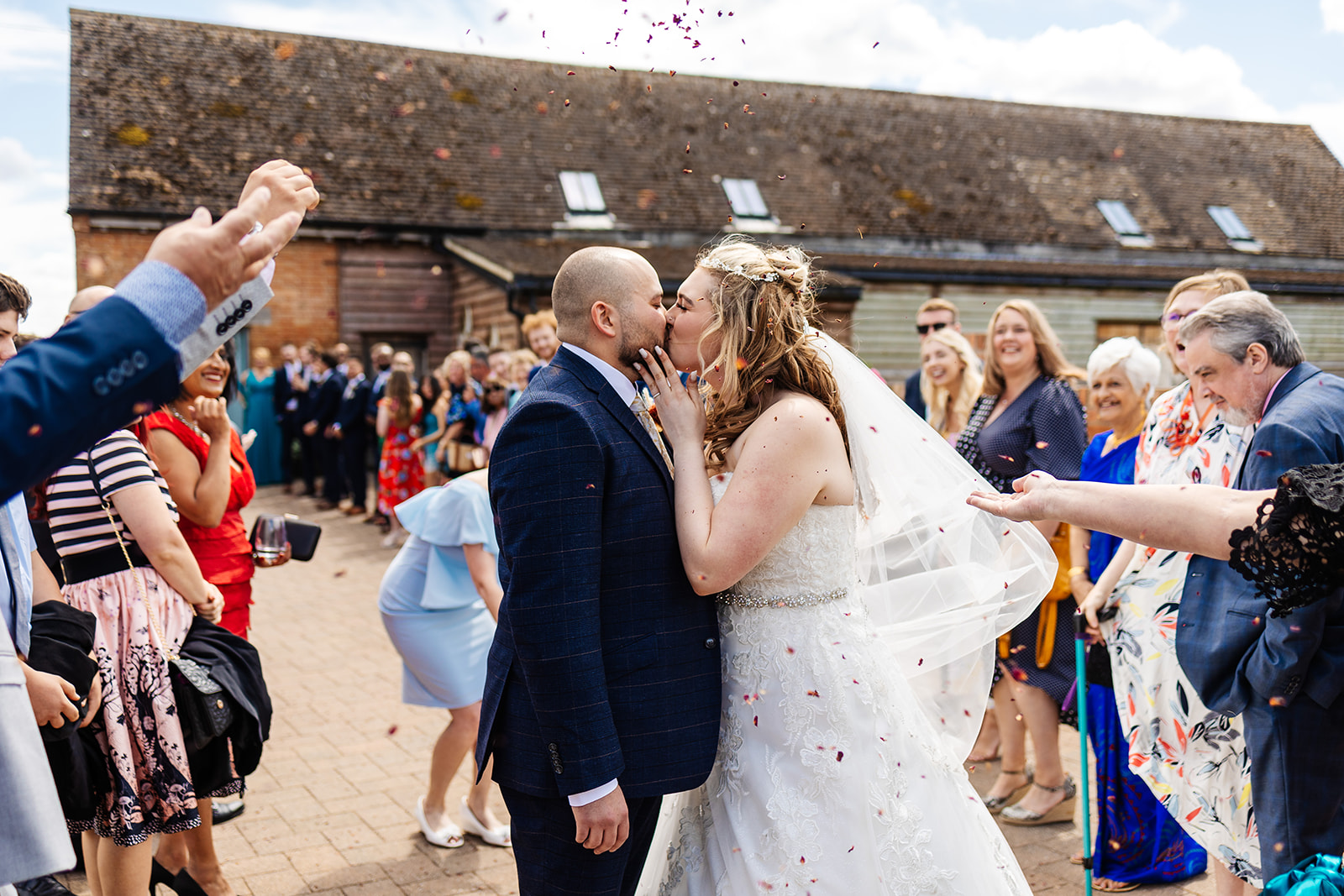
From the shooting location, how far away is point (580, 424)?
217cm

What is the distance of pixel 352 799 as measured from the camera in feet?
14.8

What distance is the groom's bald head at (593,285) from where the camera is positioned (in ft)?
7.83

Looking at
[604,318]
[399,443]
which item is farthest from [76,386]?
[399,443]

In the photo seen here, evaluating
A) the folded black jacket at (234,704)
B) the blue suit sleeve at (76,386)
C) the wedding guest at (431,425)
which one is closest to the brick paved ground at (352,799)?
the folded black jacket at (234,704)

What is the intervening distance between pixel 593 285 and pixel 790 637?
1026 mm

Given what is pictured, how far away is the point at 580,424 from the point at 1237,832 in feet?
8.03

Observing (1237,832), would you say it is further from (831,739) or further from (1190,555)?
(831,739)

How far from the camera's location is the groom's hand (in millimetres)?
A: 2139

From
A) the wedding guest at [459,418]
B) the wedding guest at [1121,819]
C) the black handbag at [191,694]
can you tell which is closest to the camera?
the black handbag at [191,694]

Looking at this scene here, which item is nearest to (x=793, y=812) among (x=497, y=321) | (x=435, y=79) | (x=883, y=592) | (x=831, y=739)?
(x=831, y=739)

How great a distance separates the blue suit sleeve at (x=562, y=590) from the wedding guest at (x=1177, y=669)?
2014mm

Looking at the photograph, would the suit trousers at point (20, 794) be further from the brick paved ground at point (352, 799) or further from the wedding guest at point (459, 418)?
the wedding guest at point (459, 418)

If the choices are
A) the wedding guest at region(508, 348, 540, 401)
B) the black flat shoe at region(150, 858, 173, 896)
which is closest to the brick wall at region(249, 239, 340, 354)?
the wedding guest at region(508, 348, 540, 401)

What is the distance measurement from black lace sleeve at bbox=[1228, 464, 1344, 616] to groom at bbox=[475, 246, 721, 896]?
47.5 inches
